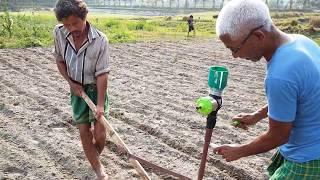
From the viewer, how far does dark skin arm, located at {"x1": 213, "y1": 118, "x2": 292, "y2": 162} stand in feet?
6.16

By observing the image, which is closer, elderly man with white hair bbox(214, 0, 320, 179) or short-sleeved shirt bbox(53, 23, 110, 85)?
elderly man with white hair bbox(214, 0, 320, 179)

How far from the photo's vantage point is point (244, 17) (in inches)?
70.9

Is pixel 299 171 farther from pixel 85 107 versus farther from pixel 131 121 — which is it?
pixel 131 121

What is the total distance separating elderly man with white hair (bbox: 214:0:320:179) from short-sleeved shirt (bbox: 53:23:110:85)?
160 centimetres

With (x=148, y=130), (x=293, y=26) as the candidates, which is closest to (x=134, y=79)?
(x=148, y=130)

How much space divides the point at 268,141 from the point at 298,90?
0.92 feet

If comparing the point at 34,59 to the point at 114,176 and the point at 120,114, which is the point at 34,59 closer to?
the point at 120,114

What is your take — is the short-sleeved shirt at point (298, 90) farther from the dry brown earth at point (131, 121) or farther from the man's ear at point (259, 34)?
the dry brown earth at point (131, 121)

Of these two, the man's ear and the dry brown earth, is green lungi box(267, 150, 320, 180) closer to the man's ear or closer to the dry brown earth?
the man's ear

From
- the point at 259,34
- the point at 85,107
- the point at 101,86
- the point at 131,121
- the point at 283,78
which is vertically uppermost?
the point at 259,34

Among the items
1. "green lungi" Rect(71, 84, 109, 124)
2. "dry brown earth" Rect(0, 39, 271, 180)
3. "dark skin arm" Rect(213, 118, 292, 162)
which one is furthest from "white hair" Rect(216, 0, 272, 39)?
"dry brown earth" Rect(0, 39, 271, 180)

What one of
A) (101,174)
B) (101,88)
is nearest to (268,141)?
(101,88)

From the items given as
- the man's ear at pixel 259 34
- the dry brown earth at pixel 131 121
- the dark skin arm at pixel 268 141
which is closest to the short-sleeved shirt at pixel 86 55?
the dry brown earth at pixel 131 121

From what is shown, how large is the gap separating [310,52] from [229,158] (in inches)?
26.1
